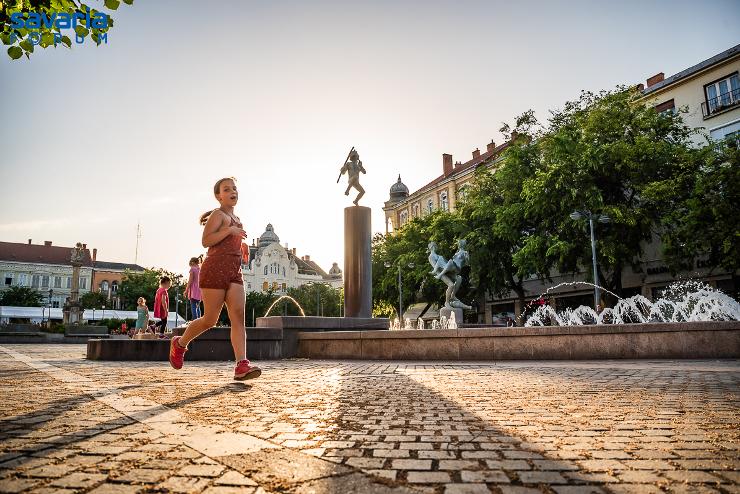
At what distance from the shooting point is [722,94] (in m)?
27.8

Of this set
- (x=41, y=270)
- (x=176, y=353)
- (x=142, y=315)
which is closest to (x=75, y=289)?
(x=142, y=315)

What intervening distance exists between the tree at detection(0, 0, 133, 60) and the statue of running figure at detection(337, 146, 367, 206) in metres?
10.2

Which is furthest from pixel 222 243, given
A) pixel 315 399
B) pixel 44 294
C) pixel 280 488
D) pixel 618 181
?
pixel 44 294

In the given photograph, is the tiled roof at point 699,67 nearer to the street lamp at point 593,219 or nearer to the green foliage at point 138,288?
the street lamp at point 593,219

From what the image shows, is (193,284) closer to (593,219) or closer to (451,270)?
(451,270)

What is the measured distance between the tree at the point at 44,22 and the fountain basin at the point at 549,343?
7660mm

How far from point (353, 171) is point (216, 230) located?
10473 millimetres

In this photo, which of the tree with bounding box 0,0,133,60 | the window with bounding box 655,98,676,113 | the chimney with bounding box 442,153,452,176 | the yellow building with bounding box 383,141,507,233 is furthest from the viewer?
the chimney with bounding box 442,153,452,176

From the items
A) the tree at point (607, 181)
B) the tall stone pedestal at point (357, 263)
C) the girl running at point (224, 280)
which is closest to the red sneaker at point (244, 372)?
the girl running at point (224, 280)

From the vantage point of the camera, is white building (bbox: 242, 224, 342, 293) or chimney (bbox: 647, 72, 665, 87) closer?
chimney (bbox: 647, 72, 665, 87)

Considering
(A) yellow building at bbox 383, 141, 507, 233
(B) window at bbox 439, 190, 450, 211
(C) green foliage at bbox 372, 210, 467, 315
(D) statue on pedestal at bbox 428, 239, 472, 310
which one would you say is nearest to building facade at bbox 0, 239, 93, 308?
(A) yellow building at bbox 383, 141, 507, 233

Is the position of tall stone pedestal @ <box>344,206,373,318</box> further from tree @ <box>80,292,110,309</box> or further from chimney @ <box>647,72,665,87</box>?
tree @ <box>80,292,110,309</box>

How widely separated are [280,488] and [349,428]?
1322mm

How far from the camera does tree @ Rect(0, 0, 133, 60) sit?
524 cm
